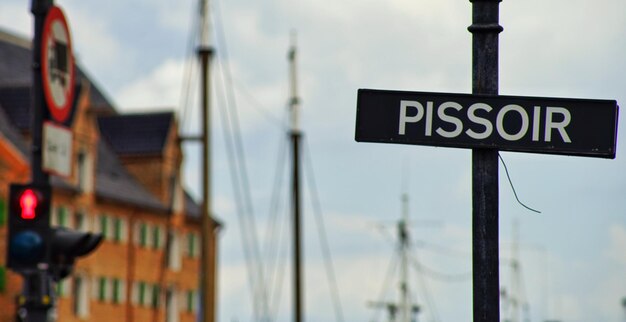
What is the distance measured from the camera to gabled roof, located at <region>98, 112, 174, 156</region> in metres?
77.2

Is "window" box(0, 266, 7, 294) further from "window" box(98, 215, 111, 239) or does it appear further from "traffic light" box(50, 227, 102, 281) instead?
"traffic light" box(50, 227, 102, 281)

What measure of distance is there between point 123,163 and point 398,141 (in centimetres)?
6985

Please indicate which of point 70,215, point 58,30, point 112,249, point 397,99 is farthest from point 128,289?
point 397,99

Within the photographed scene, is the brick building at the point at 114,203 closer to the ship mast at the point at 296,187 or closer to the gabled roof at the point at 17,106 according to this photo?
the gabled roof at the point at 17,106

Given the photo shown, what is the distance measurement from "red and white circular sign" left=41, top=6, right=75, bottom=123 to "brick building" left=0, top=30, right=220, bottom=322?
47295 millimetres

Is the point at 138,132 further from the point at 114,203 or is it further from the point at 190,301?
the point at 190,301

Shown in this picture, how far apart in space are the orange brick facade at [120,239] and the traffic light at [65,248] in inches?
1818

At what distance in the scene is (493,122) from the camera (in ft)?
28.3

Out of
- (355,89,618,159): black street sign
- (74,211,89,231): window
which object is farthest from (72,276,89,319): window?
(355,89,618,159): black street sign

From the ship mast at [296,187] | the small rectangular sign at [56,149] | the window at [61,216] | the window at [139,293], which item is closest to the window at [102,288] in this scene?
the window at [139,293]

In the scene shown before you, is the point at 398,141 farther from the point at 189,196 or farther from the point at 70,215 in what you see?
the point at 189,196

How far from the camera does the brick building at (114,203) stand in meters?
67.1

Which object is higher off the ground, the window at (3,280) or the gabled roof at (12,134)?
the gabled roof at (12,134)

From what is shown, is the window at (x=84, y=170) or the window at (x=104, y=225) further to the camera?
the window at (x=104, y=225)
